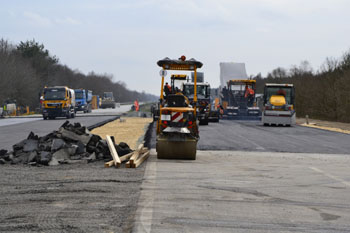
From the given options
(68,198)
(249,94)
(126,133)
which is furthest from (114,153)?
(249,94)

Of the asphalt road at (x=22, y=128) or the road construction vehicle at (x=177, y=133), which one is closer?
the road construction vehicle at (x=177, y=133)

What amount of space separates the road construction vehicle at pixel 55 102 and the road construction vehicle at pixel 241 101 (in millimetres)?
13403

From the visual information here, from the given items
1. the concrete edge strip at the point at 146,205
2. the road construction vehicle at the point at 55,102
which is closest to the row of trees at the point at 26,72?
the road construction vehicle at the point at 55,102

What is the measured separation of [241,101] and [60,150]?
3037 cm

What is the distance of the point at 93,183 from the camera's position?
9.38 m

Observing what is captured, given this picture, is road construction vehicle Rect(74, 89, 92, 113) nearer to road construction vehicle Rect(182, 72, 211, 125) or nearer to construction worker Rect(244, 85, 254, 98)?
construction worker Rect(244, 85, 254, 98)

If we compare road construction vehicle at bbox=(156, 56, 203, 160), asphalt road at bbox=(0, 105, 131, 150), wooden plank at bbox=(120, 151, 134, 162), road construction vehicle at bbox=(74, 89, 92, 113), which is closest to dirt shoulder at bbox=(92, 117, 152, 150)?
asphalt road at bbox=(0, 105, 131, 150)

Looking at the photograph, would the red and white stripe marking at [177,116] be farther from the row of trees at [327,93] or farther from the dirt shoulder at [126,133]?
the row of trees at [327,93]

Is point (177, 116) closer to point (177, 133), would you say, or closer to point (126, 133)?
point (177, 133)

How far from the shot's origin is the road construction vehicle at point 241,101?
41781 millimetres

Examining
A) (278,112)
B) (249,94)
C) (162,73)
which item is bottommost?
(278,112)

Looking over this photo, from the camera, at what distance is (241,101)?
42188 mm

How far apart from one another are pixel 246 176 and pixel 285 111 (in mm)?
22169

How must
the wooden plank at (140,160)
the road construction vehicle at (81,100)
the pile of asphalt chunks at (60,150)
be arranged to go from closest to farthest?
1. the wooden plank at (140,160)
2. the pile of asphalt chunks at (60,150)
3. the road construction vehicle at (81,100)
